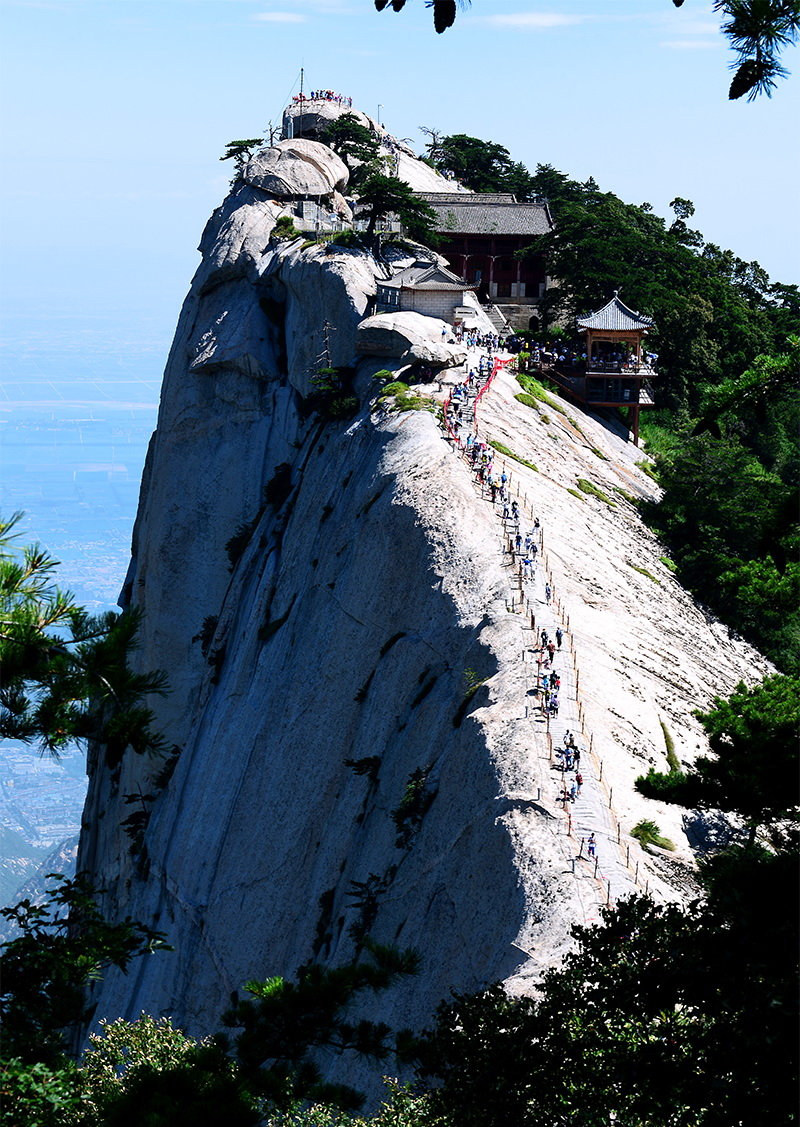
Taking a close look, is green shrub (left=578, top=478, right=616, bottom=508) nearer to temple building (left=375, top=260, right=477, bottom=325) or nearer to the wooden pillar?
the wooden pillar

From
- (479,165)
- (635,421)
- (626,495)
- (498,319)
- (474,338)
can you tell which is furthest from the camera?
(479,165)

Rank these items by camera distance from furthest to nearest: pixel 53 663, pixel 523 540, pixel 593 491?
1. pixel 593 491
2. pixel 523 540
3. pixel 53 663

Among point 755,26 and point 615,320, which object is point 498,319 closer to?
point 615,320

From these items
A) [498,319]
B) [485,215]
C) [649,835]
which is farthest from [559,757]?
[485,215]

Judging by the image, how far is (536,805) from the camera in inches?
1075

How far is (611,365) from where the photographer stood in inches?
2534

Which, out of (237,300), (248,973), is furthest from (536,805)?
(237,300)

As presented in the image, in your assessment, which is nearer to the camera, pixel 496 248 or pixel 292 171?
pixel 292 171

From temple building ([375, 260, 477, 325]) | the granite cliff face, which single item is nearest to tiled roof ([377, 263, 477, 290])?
temple building ([375, 260, 477, 325])

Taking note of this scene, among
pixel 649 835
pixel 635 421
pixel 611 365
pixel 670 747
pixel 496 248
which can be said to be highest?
pixel 496 248

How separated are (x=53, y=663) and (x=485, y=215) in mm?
70604

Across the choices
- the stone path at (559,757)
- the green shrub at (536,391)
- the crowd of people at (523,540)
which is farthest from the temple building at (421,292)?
the stone path at (559,757)

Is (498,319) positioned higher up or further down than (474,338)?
higher up

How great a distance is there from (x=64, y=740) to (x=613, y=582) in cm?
3110
